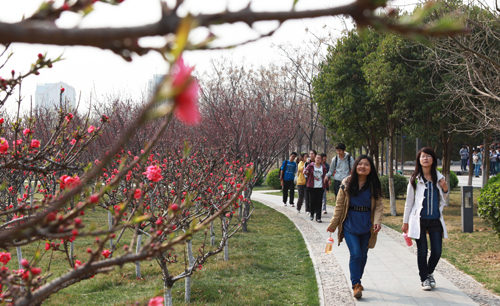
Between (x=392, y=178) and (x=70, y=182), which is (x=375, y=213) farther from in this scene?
(x=392, y=178)

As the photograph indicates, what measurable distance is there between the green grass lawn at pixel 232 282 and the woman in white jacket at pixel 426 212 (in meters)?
1.43

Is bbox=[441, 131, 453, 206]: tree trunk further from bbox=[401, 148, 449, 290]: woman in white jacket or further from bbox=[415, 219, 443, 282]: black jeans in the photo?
bbox=[415, 219, 443, 282]: black jeans

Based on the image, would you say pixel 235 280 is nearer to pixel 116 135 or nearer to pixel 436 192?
pixel 436 192

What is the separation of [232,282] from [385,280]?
7.08ft

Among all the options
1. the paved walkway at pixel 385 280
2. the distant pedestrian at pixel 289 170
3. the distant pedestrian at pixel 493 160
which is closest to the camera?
the paved walkway at pixel 385 280

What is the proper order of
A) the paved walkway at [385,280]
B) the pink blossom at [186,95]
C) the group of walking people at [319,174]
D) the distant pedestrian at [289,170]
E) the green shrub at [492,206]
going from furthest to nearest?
the distant pedestrian at [289,170] < the group of walking people at [319,174] < the green shrub at [492,206] < the paved walkway at [385,280] < the pink blossom at [186,95]

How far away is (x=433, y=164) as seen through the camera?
527 centimetres

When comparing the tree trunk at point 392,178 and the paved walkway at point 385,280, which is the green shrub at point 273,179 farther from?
the paved walkway at point 385,280

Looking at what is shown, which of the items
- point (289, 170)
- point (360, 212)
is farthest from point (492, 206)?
point (289, 170)

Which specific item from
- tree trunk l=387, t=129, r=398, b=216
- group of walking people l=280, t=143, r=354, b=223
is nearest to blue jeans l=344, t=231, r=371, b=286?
group of walking people l=280, t=143, r=354, b=223

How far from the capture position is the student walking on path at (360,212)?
507 centimetres

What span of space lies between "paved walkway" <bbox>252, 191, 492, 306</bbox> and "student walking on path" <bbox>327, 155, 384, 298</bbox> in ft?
1.14

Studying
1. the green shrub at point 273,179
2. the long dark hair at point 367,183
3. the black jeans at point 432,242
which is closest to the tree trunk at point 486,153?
the black jeans at point 432,242

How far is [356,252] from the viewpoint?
5012 millimetres
